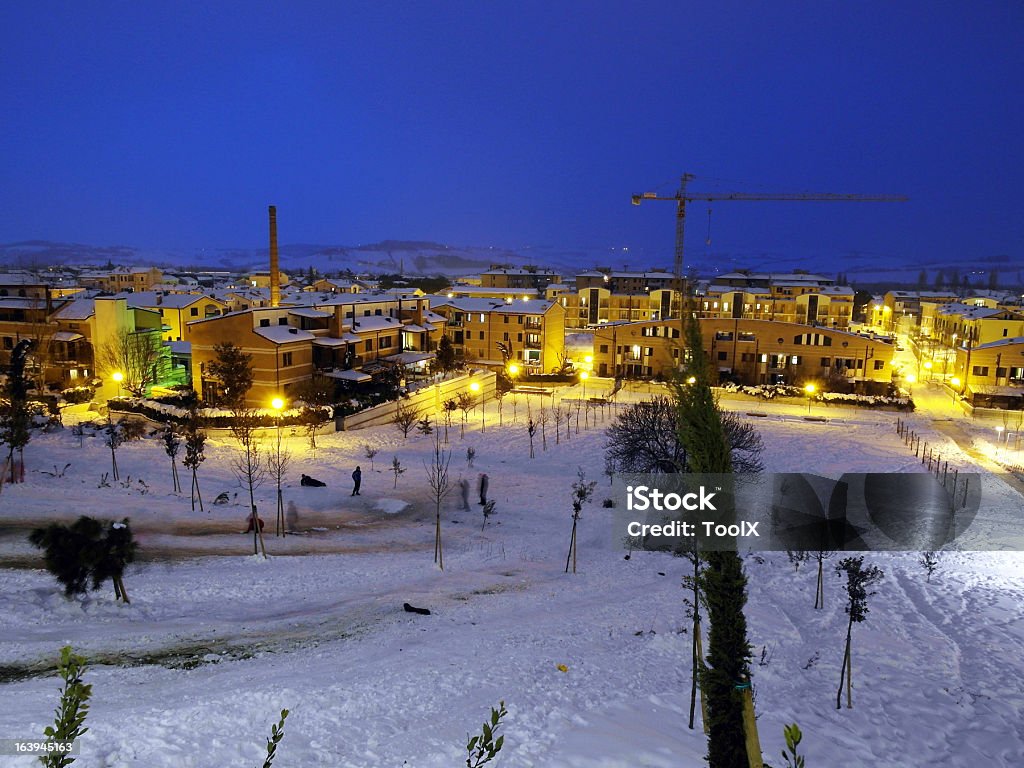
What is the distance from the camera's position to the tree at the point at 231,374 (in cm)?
2841

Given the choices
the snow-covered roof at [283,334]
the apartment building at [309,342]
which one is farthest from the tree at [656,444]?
the snow-covered roof at [283,334]

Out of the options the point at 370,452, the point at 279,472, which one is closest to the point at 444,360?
the point at 370,452

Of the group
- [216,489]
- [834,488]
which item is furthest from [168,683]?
[834,488]

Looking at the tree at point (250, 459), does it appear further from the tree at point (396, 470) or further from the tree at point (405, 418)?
the tree at point (405, 418)

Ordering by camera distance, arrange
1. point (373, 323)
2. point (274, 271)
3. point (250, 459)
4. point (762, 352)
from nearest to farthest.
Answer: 1. point (250, 459)
2. point (373, 323)
3. point (762, 352)
4. point (274, 271)

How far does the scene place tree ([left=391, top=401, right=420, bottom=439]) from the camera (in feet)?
94.0

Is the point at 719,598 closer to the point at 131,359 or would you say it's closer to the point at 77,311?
the point at 131,359

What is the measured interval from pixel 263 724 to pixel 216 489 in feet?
A: 44.0

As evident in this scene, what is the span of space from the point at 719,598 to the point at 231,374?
86.3ft

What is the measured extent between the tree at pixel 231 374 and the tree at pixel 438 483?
9.50 meters

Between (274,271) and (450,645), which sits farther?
(274,271)

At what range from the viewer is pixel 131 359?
34.6m

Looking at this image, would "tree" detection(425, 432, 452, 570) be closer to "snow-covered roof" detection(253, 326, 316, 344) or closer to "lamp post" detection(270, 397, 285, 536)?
"lamp post" detection(270, 397, 285, 536)

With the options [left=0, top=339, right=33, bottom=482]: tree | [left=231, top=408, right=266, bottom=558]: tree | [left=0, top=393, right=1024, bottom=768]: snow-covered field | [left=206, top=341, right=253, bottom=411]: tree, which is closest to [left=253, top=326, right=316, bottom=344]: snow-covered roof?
[left=206, top=341, right=253, bottom=411]: tree
